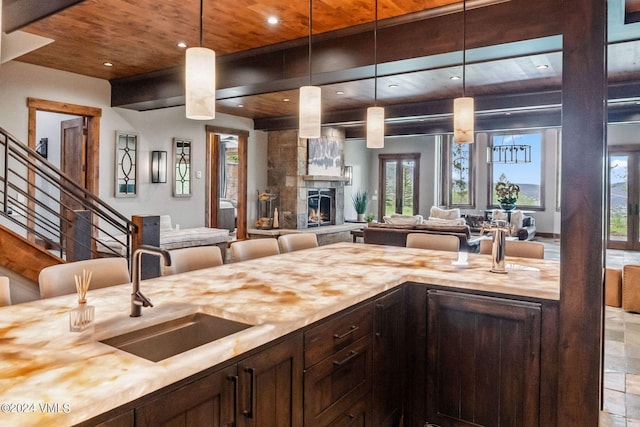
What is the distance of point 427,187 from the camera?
13352mm

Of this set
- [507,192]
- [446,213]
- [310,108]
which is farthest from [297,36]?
[507,192]

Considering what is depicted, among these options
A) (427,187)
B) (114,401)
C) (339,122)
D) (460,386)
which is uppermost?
(339,122)

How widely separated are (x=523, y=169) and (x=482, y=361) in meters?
11.2

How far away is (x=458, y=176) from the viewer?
1317cm

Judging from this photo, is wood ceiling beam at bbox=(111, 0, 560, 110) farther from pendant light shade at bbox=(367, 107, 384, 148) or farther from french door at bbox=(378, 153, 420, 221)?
french door at bbox=(378, 153, 420, 221)

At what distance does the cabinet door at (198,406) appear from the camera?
116 cm

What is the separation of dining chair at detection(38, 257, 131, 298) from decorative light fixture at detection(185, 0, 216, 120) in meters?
1.06

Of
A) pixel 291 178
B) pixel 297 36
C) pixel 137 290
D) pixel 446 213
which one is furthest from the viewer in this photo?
pixel 446 213

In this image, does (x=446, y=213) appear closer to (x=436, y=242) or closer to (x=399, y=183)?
(x=399, y=183)

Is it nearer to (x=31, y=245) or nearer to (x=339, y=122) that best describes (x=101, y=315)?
(x=31, y=245)

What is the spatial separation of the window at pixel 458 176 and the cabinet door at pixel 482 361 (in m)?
11.1

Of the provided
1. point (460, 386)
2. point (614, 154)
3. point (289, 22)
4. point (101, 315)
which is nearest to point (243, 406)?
point (101, 315)

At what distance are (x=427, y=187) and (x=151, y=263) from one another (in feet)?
33.3

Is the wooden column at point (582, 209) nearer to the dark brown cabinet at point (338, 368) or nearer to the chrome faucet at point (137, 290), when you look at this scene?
the dark brown cabinet at point (338, 368)
